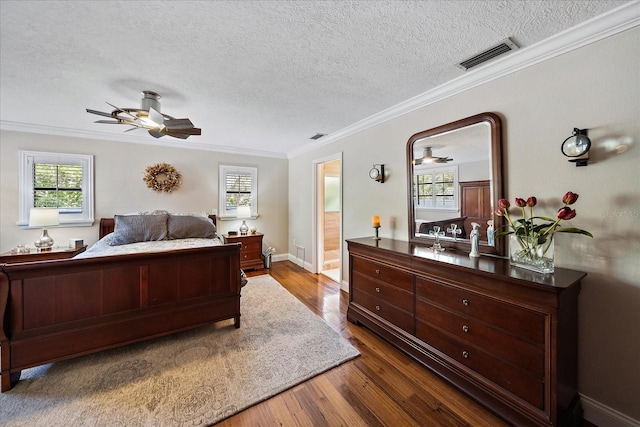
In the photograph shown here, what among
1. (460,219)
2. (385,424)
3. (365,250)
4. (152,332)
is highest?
(460,219)

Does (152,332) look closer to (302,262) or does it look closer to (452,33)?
(302,262)

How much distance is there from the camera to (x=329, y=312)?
303 centimetres

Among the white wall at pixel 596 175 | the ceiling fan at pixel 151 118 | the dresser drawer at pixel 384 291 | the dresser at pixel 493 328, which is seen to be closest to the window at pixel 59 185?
the ceiling fan at pixel 151 118

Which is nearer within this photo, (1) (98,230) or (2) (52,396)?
(2) (52,396)

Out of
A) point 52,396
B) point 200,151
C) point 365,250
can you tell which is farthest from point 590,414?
point 200,151

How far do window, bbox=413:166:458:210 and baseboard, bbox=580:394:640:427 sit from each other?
154cm

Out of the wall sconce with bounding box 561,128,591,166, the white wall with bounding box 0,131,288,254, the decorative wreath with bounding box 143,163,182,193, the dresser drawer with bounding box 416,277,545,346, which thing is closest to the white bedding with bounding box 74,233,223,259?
the white wall with bounding box 0,131,288,254

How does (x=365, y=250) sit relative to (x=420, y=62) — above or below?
below

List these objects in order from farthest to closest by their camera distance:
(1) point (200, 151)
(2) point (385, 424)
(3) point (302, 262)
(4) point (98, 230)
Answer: (3) point (302, 262), (1) point (200, 151), (4) point (98, 230), (2) point (385, 424)

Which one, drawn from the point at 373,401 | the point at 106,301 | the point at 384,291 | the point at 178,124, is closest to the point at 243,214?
the point at 178,124

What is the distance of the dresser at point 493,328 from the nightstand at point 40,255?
4.27 metres

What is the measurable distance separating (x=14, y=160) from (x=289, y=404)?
16.5 feet

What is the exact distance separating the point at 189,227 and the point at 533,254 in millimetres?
4103

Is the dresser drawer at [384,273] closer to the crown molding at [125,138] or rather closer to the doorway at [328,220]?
the doorway at [328,220]
